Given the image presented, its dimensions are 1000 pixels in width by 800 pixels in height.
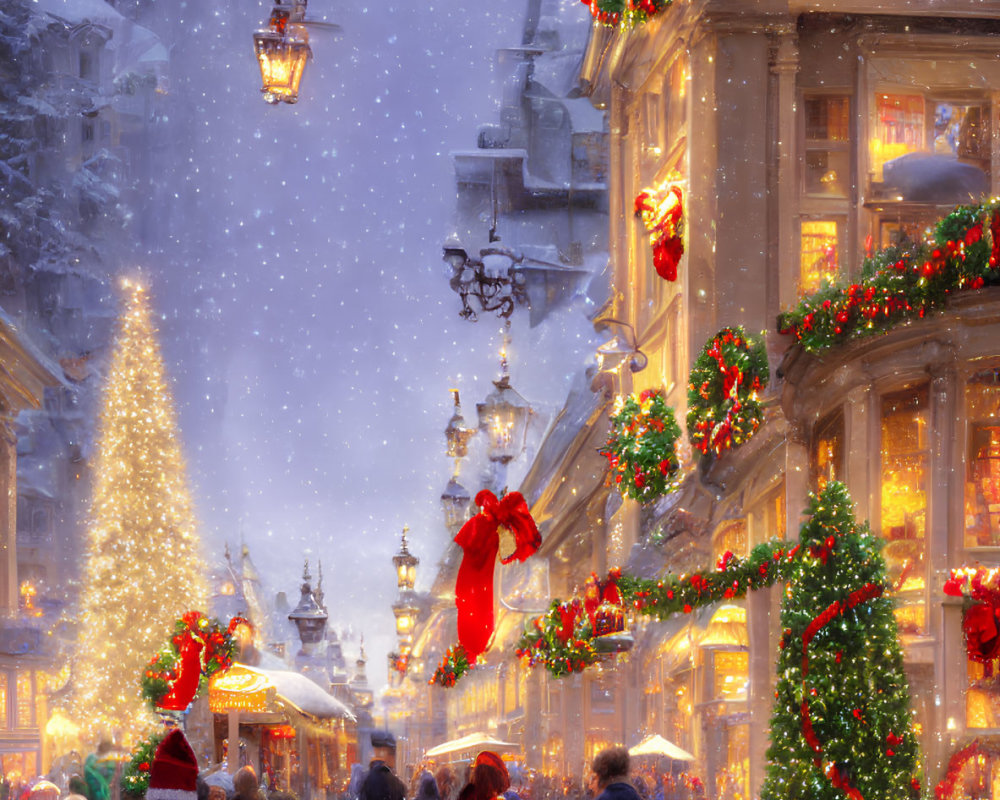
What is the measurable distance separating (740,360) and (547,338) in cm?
2276

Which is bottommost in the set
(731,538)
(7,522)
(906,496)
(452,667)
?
(452,667)

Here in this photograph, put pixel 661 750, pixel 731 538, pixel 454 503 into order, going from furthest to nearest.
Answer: pixel 454 503
pixel 661 750
pixel 731 538

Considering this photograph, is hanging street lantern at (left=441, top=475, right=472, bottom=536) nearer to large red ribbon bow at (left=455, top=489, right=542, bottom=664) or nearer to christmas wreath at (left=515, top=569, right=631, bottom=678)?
christmas wreath at (left=515, top=569, right=631, bottom=678)

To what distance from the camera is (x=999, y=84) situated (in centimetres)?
1772

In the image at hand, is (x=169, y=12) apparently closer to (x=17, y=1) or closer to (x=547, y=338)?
(x=17, y=1)

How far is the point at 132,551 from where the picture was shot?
38.0 meters

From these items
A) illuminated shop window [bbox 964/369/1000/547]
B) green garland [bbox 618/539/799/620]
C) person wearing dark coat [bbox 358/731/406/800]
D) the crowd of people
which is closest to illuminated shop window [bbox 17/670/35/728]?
the crowd of people

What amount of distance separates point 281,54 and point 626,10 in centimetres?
497

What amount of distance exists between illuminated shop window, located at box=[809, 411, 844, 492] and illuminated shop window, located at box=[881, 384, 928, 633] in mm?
814

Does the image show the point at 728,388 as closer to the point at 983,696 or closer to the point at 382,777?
the point at 983,696

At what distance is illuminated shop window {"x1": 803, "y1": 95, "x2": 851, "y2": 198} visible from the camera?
18.4m

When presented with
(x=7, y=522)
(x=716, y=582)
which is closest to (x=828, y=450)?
(x=716, y=582)

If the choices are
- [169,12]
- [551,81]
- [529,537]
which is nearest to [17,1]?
[169,12]

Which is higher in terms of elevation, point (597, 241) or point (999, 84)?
point (597, 241)
